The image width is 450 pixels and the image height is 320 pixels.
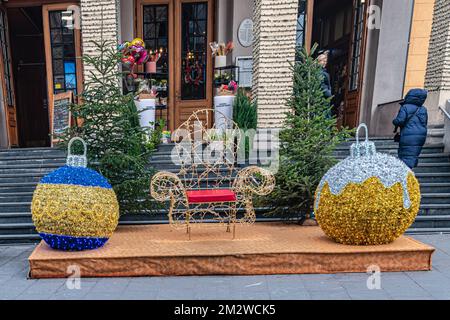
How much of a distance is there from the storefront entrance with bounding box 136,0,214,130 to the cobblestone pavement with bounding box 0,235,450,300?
6483mm

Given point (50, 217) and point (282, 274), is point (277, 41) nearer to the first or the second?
point (282, 274)

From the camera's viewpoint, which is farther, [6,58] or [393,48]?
[6,58]

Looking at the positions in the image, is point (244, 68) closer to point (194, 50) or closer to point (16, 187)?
point (194, 50)

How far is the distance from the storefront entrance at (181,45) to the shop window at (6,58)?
13.0ft

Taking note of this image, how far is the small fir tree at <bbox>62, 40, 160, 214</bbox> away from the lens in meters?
4.46

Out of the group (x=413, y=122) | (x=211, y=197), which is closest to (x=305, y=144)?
(x=211, y=197)

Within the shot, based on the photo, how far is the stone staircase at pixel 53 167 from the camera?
5.05m

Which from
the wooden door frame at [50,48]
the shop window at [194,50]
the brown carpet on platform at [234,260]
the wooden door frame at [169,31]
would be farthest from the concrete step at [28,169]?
the shop window at [194,50]

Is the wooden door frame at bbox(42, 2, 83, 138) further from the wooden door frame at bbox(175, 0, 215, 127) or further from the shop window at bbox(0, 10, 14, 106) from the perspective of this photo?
the wooden door frame at bbox(175, 0, 215, 127)

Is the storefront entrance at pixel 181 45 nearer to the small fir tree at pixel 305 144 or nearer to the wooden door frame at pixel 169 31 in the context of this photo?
the wooden door frame at pixel 169 31

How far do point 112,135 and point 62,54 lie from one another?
604 centimetres

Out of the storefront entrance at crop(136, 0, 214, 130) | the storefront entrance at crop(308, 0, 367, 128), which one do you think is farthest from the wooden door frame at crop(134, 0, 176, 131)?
the storefront entrance at crop(308, 0, 367, 128)

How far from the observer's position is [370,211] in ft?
11.4

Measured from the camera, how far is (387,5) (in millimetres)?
8523
